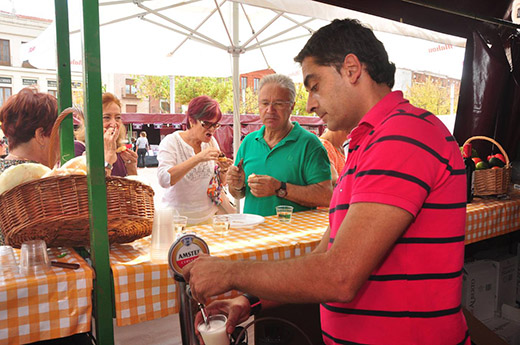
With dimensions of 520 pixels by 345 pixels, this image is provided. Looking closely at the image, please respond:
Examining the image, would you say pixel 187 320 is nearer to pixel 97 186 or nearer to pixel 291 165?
pixel 97 186

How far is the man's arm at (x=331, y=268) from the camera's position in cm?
103

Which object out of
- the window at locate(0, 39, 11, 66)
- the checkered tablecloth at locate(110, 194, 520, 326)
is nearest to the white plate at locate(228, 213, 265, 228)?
the checkered tablecloth at locate(110, 194, 520, 326)

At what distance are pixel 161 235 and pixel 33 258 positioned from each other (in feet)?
1.48

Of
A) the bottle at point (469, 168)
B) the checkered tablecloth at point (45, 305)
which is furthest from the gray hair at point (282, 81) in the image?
the checkered tablecloth at point (45, 305)

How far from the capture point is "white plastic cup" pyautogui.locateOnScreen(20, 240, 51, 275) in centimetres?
146

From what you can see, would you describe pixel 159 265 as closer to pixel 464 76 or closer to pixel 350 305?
pixel 350 305

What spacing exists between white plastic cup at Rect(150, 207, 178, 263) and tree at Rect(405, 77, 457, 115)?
28417mm

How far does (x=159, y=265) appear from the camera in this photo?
1586 mm

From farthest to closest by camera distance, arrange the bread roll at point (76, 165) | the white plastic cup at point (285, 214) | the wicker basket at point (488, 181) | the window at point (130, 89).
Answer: the window at point (130, 89), the wicker basket at point (488, 181), the white plastic cup at point (285, 214), the bread roll at point (76, 165)

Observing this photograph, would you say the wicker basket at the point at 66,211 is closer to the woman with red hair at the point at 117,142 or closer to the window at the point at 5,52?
the woman with red hair at the point at 117,142

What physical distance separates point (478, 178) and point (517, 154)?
95cm

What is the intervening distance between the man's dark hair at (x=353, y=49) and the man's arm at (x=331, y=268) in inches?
20.5

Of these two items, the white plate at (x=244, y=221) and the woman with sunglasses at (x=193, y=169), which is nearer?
the white plate at (x=244, y=221)

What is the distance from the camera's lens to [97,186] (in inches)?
61.1
